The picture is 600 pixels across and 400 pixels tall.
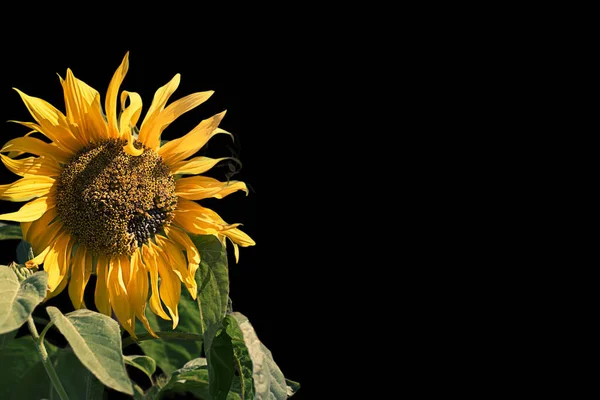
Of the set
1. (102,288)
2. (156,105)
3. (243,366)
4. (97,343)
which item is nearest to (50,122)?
(156,105)

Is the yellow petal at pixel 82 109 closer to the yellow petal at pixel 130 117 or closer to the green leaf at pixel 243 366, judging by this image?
the yellow petal at pixel 130 117

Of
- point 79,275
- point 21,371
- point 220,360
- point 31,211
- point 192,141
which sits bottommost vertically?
point 21,371

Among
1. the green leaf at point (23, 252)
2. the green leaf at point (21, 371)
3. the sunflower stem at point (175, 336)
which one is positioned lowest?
the green leaf at point (21, 371)

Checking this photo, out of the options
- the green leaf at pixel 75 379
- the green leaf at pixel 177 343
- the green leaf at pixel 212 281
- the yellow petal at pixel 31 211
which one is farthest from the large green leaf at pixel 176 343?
Answer: the yellow petal at pixel 31 211

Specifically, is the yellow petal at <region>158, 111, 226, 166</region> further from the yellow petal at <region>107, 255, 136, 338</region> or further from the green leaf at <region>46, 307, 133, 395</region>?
the green leaf at <region>46, 307, 133, 395</region>

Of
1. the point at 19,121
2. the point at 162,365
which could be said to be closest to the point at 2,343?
the point at 162,365

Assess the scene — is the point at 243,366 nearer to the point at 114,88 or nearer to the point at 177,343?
the point at 177,343
